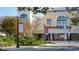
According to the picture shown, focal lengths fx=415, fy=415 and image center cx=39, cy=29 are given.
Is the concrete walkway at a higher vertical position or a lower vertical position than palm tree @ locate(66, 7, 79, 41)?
lower

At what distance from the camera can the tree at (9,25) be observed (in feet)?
25.1

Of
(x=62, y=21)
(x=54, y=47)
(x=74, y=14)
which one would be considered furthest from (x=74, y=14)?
(x=54, y=47)

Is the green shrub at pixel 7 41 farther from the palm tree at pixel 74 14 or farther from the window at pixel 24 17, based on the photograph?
the palm tree at pixel 74 14

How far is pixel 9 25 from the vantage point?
7668 mm

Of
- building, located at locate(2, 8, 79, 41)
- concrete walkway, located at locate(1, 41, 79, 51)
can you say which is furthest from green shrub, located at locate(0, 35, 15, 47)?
building, located at locate(2, 8, 79, 41)

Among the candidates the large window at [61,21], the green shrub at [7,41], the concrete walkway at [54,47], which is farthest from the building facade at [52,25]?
the green shrub at [7,41]

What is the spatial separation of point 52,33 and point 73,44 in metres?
0.44

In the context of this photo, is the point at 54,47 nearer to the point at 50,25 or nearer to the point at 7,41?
the point at 50,25

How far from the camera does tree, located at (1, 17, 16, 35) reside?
25.1ft

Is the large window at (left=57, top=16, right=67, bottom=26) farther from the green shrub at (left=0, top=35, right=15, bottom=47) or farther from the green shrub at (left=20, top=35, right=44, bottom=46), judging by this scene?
the green shrub at (left=0, top=35, right=15, bottom=47)

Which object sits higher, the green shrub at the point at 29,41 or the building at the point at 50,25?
the building at the point at 50,25

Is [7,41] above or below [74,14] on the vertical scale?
below
